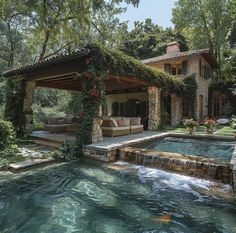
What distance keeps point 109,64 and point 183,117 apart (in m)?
11.8

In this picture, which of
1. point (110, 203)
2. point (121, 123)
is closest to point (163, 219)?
point (110, 203)

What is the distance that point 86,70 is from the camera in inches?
320

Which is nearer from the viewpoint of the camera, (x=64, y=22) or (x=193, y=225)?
(x=193, y=225)

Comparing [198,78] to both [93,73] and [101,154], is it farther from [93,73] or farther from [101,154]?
[101,154]

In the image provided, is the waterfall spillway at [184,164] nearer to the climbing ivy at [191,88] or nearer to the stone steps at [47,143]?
the stone steps at [47,143]

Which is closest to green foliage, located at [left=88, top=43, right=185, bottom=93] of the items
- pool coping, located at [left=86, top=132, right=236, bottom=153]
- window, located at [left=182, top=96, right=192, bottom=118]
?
pool coping, located at [left=86, top=132, right=236, bottom=153]

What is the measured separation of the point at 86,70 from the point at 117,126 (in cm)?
350

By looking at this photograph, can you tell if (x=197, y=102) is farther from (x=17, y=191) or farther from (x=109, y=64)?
(x=17, y=191)

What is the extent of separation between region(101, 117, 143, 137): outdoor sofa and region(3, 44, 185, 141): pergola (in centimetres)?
198

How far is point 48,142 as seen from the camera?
955 centimetres

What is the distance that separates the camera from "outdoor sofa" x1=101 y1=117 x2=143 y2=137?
10277 millimetres

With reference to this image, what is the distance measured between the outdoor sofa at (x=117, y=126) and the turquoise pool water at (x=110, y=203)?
409 cm

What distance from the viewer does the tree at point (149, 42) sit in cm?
2927

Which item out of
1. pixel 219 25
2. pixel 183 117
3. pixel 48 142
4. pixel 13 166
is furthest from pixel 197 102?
pixel 13 166
